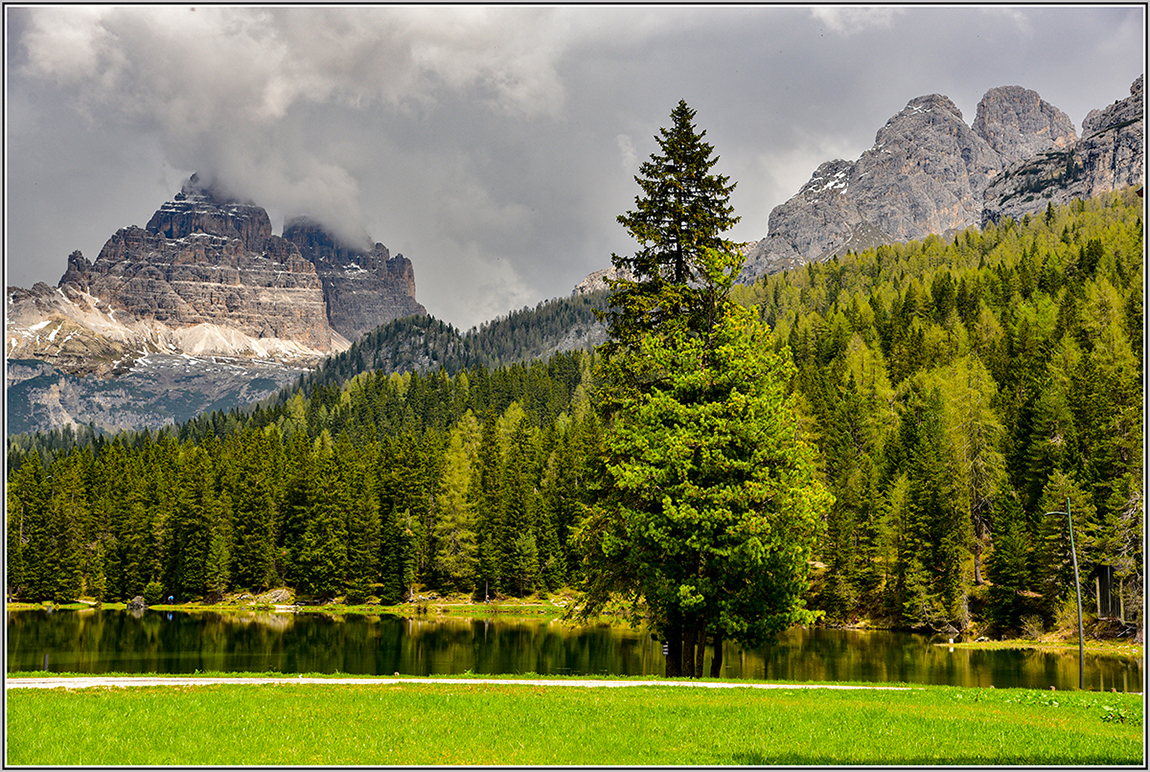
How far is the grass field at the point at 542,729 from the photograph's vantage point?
13.0 metres

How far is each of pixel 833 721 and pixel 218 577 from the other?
87.9 metres

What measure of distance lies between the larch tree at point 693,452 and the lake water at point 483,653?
3.90 metres

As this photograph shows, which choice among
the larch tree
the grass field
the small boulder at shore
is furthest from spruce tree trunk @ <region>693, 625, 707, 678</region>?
the small boulder at shore

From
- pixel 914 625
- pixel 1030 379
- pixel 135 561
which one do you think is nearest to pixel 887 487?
pixel 914 625

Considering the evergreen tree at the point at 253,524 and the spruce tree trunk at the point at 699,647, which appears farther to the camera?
the evergreen tree at the point at 253,524

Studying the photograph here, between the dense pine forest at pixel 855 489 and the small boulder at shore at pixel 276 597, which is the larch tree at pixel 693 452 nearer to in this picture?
the dense pine forest at pixel 855 489

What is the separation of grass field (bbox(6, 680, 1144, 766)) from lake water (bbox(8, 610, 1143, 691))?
11689mm

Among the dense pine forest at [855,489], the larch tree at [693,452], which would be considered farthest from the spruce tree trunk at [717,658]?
the dense pine forest at [855,489]

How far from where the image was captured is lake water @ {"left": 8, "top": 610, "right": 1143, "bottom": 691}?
1569 inches

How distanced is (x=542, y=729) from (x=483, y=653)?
35.9 metres

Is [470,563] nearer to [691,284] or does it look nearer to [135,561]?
[135,561]

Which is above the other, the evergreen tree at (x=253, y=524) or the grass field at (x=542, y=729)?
the evergreen tree at (x=253, y=524)

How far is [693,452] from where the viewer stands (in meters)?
26.1

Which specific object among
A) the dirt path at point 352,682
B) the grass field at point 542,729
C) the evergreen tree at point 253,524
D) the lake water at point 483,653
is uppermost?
the evergreen tree at point 253,524
